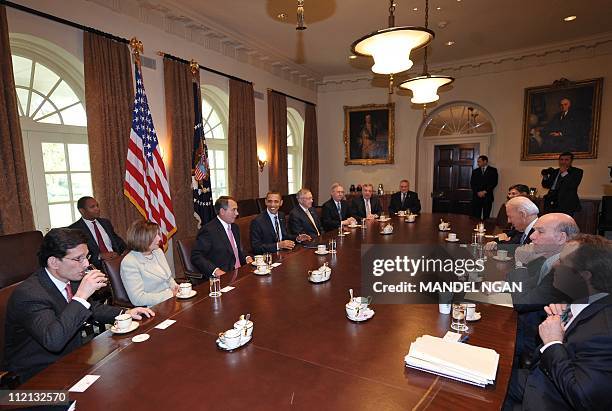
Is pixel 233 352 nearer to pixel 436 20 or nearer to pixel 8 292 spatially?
pixel 8 292

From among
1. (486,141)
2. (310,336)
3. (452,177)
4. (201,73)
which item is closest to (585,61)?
(486,141)

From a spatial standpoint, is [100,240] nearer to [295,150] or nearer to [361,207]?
[361,207]

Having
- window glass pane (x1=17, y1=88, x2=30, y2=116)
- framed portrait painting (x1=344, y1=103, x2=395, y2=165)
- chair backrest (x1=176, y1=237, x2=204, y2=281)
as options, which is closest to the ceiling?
framed portrait painting (x1=344, y1=103, x2=395, y2=165)

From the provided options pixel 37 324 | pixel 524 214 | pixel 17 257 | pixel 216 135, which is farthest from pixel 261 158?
pixel 37 324

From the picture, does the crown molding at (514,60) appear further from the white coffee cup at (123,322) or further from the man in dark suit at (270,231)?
the white coffee cup at (123,322)

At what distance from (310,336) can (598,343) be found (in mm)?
1153

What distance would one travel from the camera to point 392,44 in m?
2.62

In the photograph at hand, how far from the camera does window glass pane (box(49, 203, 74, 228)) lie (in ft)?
13.4

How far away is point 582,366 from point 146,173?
4.68m

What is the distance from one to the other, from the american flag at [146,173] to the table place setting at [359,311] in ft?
11.6

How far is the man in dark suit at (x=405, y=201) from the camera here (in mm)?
6758

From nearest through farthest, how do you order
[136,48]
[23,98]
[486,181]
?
[23,98], [136,48], [486,181]

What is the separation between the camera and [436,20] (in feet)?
18.3

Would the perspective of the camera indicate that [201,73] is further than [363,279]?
Yes
